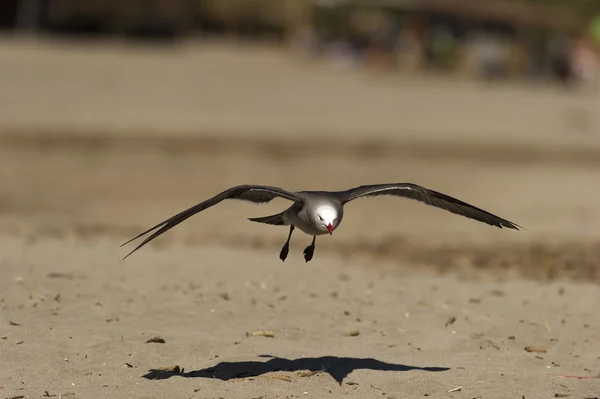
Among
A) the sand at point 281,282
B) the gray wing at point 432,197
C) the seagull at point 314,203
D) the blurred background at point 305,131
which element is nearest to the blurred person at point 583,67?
the blurred background at point 305,131

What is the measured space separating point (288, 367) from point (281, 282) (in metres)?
2.54

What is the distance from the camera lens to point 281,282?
9.71 m

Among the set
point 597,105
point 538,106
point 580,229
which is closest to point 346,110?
point 538,106

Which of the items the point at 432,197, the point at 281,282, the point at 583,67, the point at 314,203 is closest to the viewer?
the point at 314,203

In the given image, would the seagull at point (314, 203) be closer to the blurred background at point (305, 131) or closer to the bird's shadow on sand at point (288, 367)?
the bird's shadow on sand at point (288, 367)

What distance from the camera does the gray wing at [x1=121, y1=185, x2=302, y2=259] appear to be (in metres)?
6.33

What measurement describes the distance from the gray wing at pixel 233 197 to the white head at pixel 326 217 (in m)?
0.22

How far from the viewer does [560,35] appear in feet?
168

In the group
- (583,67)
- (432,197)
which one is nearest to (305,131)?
(432,197)

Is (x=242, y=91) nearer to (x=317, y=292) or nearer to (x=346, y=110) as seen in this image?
(x=346, y=110)

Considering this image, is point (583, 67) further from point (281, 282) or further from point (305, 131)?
point (281, 282)

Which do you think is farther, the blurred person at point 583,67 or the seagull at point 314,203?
the blurred person at point 583,67

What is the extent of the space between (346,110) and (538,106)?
7412mm

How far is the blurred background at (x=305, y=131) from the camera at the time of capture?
15062mm
